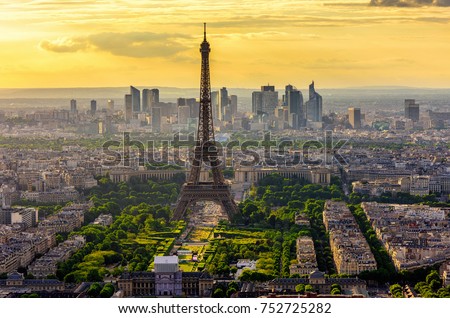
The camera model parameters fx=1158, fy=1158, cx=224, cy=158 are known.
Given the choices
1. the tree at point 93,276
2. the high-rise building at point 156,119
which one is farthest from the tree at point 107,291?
the high-rise building at point 156,119

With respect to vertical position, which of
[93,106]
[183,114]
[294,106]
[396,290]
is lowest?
[396,290]

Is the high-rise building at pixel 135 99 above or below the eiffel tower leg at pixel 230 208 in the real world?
above

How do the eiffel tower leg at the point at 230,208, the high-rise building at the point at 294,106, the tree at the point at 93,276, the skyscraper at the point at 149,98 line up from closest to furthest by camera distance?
the tree at the point at 93,276 < the eiffel tower leg at the point at 230,208 < the skyscraper at the point at 149,98 < the high-rise building at the point at 294,106

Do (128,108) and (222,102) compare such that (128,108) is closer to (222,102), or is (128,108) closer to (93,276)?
(222,102)

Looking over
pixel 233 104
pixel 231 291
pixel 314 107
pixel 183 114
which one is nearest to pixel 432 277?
pixel 231 291

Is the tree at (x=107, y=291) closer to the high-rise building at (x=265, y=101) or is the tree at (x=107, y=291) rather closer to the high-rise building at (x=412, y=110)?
the high-rise building at (x=265, y=101)

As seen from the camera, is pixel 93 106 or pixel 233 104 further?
pixel 93 106
